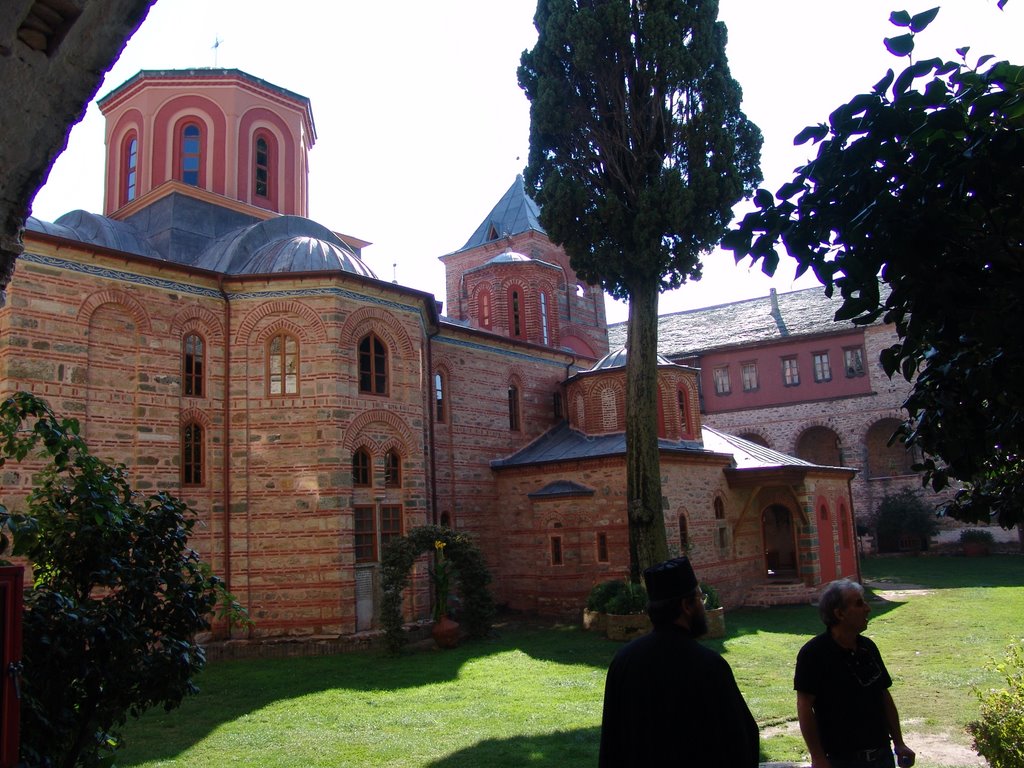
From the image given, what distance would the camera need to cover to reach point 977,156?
3.49 meters

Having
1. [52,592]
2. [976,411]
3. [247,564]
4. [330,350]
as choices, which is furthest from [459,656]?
[976,411]

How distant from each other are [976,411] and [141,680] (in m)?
5.09

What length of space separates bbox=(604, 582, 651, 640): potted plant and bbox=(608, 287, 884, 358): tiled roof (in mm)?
20545

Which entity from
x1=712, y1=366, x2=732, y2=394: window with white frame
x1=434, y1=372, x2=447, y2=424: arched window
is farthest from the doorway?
x1=434, y1=372, x2=447, y2=424: arched window

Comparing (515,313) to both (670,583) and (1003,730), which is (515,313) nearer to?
(1003,730)

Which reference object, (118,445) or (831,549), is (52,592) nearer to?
(118,445)

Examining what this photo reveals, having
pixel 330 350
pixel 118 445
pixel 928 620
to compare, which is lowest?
pixel 928 620

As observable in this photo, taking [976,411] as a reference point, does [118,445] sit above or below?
above

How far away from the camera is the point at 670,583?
3352 millimetres

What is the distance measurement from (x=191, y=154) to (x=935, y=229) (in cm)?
1985

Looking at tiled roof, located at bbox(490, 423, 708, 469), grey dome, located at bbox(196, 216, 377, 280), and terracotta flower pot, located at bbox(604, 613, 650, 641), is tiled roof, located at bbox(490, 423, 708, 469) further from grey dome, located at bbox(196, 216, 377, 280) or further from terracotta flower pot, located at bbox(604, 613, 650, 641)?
grey dome, located at bbox(196, 216, 377, 280)

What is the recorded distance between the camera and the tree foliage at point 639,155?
14.0 metres

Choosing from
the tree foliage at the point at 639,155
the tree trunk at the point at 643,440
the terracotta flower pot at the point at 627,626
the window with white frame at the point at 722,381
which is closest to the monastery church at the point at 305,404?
the terracotta flower pot at the point at 627,626

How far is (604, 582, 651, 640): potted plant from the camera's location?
15.0 m
